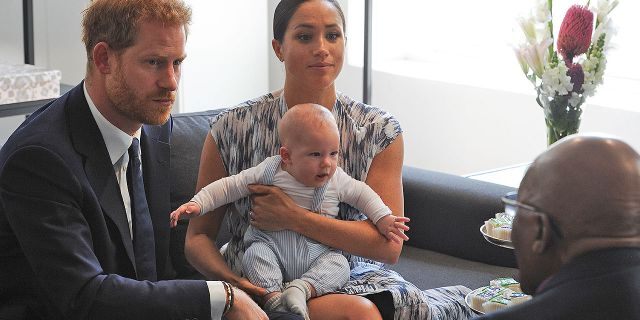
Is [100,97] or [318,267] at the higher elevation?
[100,97]

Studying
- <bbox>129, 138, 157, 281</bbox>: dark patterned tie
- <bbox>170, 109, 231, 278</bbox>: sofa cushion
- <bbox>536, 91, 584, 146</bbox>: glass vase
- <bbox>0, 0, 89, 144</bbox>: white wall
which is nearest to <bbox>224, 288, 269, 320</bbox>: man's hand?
<bbox>129, 138, 157, 281</bbox>: dark patterned tie

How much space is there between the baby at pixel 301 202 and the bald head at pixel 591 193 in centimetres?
114

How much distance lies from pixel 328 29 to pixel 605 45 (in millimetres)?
740

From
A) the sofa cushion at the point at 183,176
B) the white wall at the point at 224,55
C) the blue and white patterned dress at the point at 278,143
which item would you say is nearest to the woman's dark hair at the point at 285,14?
the blue and white patterned dress at the point at 278,143

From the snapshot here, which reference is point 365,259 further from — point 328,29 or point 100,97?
point 100,97

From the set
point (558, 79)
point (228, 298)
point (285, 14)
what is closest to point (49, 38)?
point (285, 14)

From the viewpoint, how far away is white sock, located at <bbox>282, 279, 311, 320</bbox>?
234 centimetres

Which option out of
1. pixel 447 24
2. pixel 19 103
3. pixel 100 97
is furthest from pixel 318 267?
pixel 447 24

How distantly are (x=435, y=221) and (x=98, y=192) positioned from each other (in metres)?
1.37

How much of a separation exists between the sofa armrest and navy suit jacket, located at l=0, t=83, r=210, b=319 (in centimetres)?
125

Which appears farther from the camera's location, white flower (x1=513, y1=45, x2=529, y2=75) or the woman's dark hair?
white flower (x1=513, y1=45, x2=529, y2=75)

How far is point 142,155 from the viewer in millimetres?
2457

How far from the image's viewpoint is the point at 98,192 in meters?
2.21

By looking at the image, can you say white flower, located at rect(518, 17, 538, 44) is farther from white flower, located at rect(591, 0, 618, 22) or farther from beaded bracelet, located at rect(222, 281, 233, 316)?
beaded bracelet, located at rect(222, 281, 233, 316)
